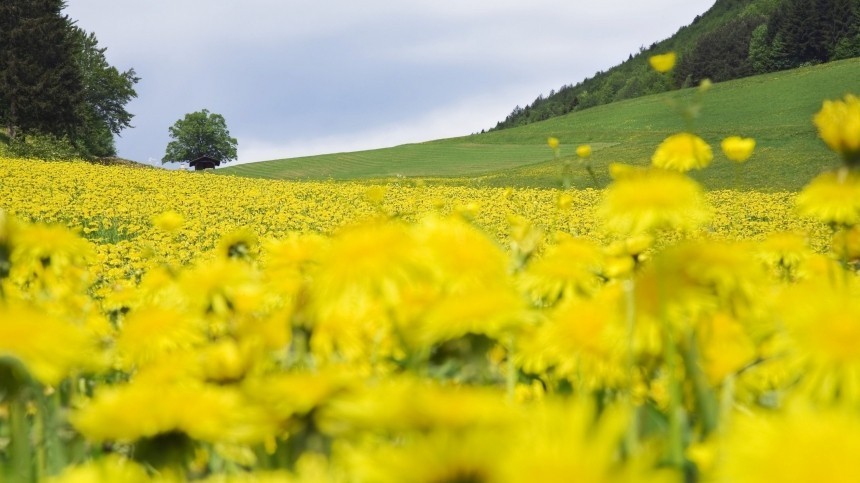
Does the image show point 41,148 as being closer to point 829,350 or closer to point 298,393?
point 298,393

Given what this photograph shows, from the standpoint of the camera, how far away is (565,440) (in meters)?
0.43

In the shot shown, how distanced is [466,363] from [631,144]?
124ft

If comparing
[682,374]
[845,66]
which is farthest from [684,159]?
[845,66]

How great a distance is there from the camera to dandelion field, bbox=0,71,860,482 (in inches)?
18.3

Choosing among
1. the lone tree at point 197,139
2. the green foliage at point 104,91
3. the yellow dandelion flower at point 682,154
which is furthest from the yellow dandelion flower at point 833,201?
the lone tree at point 197,139

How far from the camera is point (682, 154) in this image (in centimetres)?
150

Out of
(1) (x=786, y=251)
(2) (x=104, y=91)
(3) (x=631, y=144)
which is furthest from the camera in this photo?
(2) (x=104, y=91)

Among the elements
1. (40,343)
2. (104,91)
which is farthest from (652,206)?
(104,91)

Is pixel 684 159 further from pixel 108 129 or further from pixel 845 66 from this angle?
pixel 845 66

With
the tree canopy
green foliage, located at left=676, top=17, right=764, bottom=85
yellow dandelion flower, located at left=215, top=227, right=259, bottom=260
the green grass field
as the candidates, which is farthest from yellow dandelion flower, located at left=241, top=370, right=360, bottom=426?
green foliage, located at left=676, top=17, right=764, bottom=85

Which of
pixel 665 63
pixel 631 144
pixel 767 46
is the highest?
pixel 767 46

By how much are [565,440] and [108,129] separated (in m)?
53.6

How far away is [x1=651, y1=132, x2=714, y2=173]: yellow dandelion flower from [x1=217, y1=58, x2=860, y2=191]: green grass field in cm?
2295

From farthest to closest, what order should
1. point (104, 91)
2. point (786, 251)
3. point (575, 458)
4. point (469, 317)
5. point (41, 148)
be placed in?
1. point (104, 91)
2. point (41, 148)
3. point (786, 251)
4. point (469, 317)
5. point (575, 458)
